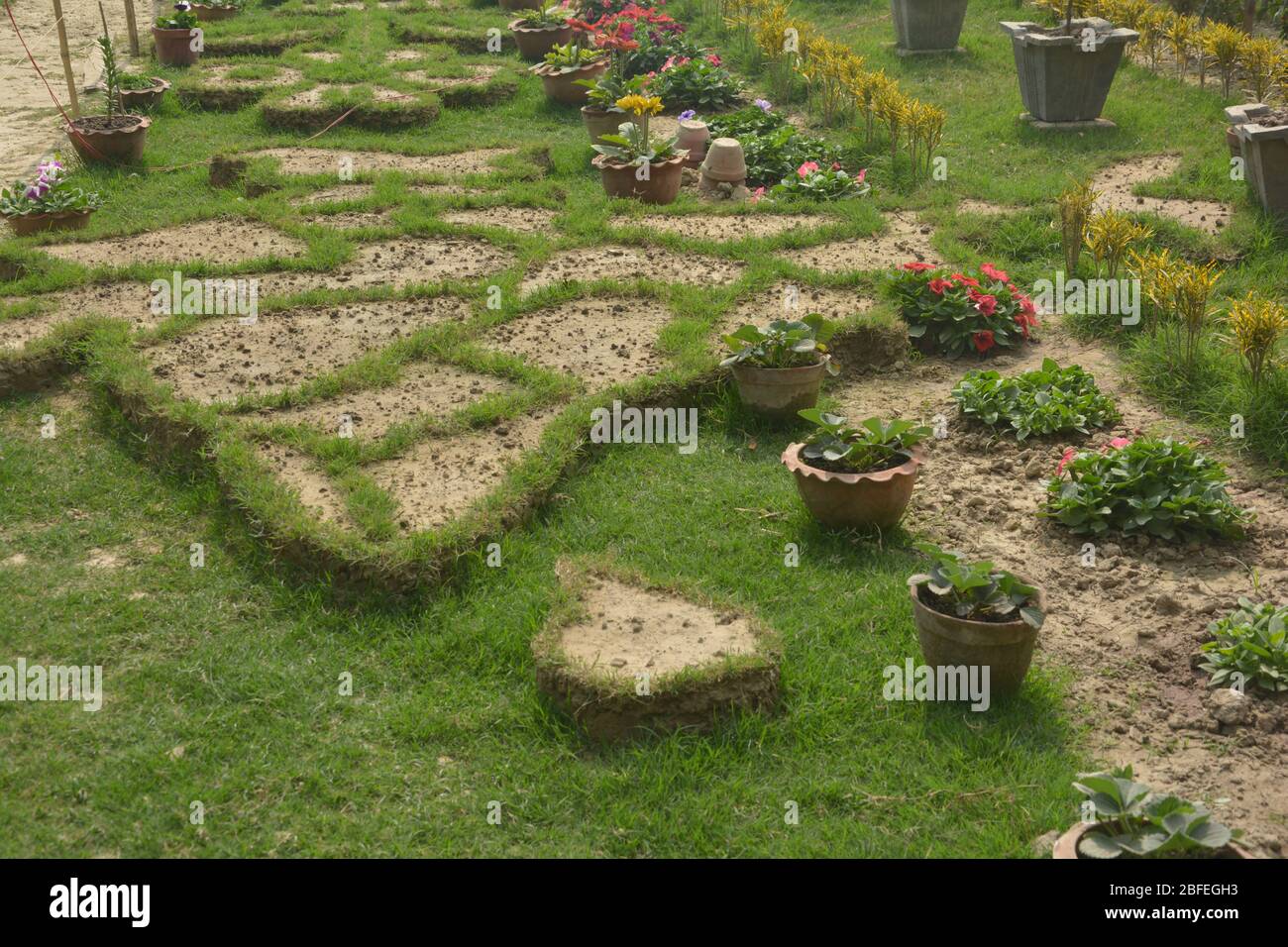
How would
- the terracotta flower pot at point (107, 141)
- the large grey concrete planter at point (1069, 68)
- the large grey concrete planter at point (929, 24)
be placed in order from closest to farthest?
the large grey concrete planter at point (1069, 68) → the terracotta flower pot at point (107, 141) → the large grey concrete planter at point (929, 24)

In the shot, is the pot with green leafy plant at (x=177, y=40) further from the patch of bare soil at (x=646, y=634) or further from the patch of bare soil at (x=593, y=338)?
the patch of bare soil at (x=646, y=634)

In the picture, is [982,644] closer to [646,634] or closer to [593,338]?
[646,634]

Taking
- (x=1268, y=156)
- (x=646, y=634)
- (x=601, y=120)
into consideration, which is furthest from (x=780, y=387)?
(x=601, y=120)

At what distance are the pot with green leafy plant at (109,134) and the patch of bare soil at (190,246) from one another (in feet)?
6.99

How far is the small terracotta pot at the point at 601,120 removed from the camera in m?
11.4

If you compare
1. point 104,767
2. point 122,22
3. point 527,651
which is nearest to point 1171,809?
point 527,651

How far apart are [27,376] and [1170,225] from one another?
715 centimetres

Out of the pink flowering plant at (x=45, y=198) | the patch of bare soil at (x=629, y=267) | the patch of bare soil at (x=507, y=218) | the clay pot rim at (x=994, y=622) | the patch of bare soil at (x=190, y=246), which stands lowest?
the clay pot rim at (x=994, y=622)

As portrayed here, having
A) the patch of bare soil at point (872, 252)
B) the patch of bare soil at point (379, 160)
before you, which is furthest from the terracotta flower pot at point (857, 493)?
the patch of bare soil at point (379, 160)

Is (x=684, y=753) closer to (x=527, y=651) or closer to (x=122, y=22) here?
(x=527, y=651)

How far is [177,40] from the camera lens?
14461mm

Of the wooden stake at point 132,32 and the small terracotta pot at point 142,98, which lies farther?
the wooden stake at point 132,32

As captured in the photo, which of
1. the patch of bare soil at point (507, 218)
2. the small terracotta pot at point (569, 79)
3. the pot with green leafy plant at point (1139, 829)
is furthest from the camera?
the small terracotta pot at point (569, 79)

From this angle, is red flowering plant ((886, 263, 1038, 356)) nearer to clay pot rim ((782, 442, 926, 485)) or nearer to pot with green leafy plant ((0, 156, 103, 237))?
clay pot rim ((782, 442, 926, 485))
